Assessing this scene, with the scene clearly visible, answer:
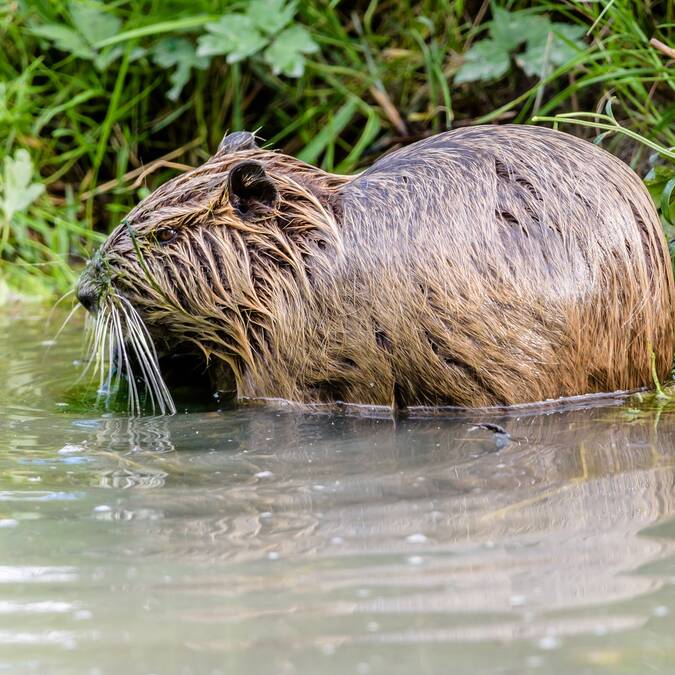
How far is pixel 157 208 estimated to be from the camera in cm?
322

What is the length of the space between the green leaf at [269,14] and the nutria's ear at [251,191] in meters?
1.74

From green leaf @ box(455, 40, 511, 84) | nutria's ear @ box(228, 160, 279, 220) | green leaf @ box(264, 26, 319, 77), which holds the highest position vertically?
green leaf @ box(264, 26, 319, 77)

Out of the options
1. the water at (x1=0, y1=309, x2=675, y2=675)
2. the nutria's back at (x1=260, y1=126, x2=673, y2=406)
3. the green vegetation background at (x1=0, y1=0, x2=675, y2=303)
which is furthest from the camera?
the green vegetation background at (x1=0, y1=0, x2=675, y2=303)

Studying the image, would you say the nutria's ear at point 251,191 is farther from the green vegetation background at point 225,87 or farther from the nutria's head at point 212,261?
the green vegetation background at point 225,87

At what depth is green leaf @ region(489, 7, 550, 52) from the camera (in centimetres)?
454

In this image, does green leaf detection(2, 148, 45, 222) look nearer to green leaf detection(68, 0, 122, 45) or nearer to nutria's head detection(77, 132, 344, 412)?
green leaf detection(68, 0, 122, 45)

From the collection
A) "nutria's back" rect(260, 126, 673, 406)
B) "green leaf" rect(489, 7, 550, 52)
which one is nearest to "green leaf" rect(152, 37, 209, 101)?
"green leaf" rect(489, 7, 550, 52)

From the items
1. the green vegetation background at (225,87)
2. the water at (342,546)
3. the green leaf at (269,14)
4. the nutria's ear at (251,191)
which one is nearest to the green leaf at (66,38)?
the green vegetation background at (225,87)

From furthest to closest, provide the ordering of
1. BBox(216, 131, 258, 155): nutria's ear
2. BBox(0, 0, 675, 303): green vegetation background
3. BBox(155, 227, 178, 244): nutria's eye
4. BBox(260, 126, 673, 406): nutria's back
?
BBox(0, 0, 675, 303): green vegetation background, BBox(216, 131, 258, 155): nutria's ear, BBox(155, 227, 178, 244): nutria's eye, BBox(260, 126, 673, 406): nutria's back

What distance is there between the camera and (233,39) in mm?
4680

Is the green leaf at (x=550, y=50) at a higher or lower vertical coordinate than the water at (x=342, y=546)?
higher

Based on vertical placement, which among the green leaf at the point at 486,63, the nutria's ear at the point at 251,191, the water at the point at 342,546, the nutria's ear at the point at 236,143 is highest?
the green leaf at the point at 486,63

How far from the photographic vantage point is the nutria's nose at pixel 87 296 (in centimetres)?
326

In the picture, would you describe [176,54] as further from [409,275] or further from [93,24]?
[409,275]
